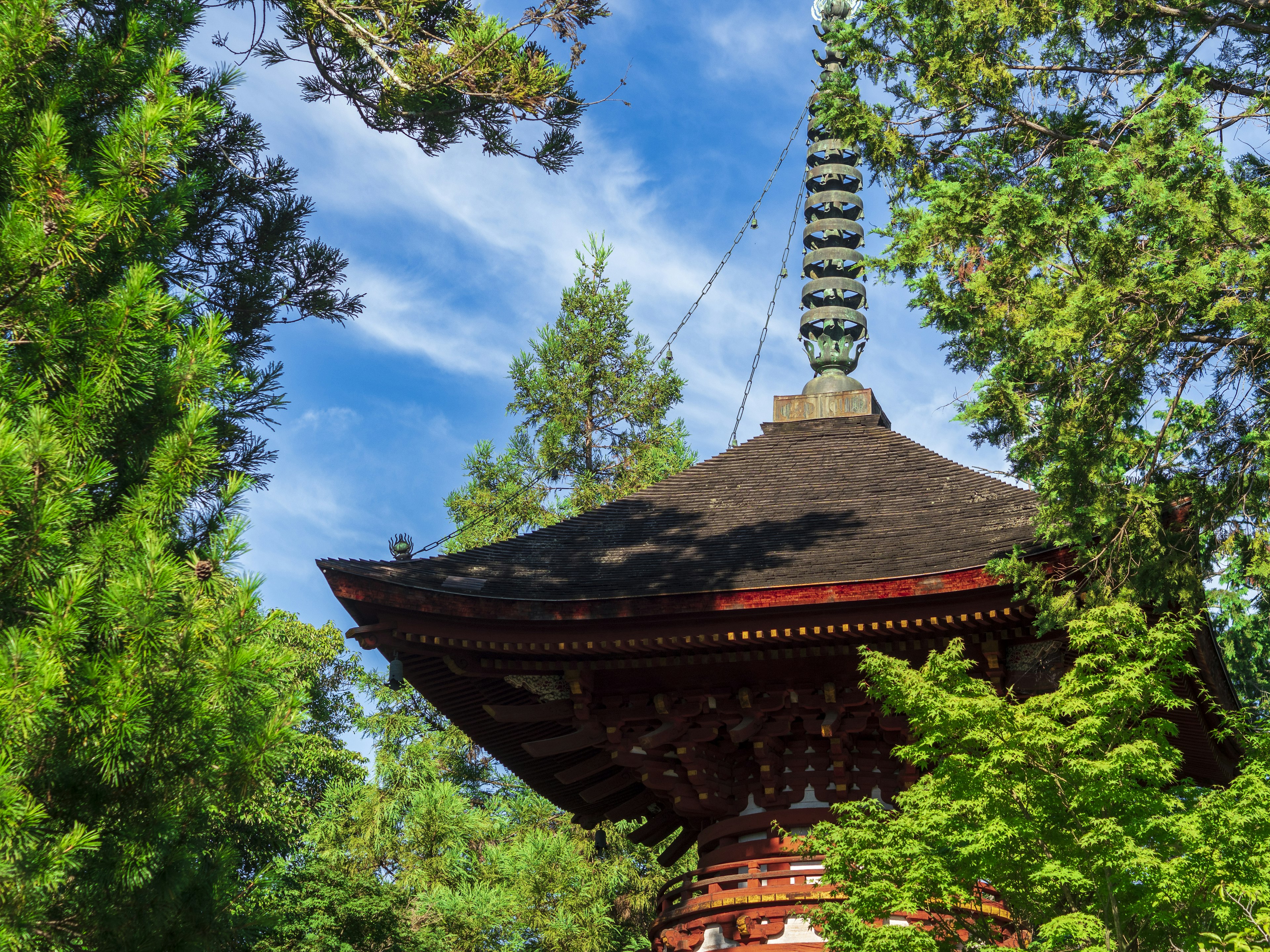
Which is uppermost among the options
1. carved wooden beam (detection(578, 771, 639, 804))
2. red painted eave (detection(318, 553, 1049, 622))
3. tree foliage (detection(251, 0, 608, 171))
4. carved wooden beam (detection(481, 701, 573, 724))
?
tree foliage (detection(251, 0, 608, 171))

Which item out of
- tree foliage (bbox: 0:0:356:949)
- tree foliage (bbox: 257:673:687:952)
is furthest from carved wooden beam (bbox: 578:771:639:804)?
tree foliage (bbox: 257:673:687:952)

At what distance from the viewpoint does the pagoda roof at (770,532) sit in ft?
23.7

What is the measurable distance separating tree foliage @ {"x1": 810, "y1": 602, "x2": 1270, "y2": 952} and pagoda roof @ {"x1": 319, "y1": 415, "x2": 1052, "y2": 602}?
1.15 metres

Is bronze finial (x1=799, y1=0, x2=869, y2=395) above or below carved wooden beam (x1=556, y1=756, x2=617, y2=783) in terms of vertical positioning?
above

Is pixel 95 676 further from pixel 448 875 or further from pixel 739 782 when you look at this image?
pixel 448 875

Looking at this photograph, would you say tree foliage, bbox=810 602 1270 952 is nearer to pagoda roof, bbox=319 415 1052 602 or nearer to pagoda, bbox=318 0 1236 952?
pagoda, bbox=318 0 1236 952

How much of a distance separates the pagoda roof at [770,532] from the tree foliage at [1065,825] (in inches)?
45.4

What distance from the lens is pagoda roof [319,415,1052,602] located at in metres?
7.24

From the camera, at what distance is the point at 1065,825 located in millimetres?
5180

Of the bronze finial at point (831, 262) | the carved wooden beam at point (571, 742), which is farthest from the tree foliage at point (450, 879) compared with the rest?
the bronze finial at point (831, 262)

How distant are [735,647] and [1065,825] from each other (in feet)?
7.73

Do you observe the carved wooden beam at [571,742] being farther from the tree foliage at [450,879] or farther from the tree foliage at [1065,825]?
the tree foliage at [450,879]

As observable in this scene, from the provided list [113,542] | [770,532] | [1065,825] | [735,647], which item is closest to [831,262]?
[770,532]

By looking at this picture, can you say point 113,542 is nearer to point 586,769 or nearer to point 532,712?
point 532,712
